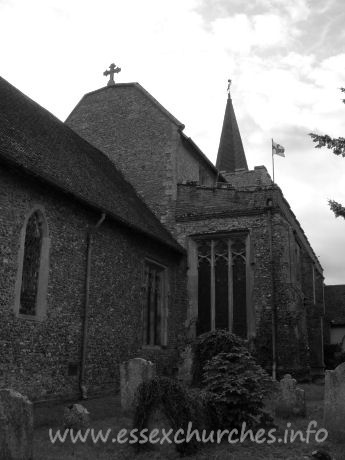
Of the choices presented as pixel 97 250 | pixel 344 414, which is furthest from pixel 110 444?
pixel 97 250

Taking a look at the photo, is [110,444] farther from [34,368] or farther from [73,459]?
→ [34,368]

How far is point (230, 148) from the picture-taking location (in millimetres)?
35875

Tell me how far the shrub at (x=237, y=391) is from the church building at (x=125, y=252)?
13.4 feet

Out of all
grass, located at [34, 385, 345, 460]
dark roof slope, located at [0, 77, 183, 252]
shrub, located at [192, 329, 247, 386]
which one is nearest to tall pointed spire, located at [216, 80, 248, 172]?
dark roof slope, located at [0, 77, 183, 252]

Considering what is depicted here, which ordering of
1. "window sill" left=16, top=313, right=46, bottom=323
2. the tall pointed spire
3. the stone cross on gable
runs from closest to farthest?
"window sill" left=16, top=313, right=46, bottom=323 < the stone cross on gable < the tall pointed spire

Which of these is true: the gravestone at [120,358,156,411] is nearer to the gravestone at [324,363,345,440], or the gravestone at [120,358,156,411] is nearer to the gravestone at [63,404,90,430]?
the gravestone at [63,404,90,430]

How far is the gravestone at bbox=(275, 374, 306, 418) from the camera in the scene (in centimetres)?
866

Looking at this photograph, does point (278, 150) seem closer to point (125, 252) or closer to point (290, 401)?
point (125, 252)

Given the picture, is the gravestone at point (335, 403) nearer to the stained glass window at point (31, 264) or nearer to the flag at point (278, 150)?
the stained glass window at point (31, 264)

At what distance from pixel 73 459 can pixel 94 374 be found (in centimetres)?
584

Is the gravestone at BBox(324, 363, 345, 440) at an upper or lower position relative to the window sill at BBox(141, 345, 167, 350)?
lower

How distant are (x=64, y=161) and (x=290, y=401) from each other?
809 cm

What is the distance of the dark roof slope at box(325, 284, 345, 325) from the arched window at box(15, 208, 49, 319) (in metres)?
21.9

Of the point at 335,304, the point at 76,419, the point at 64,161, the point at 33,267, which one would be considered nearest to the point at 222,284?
the point at 64,161
